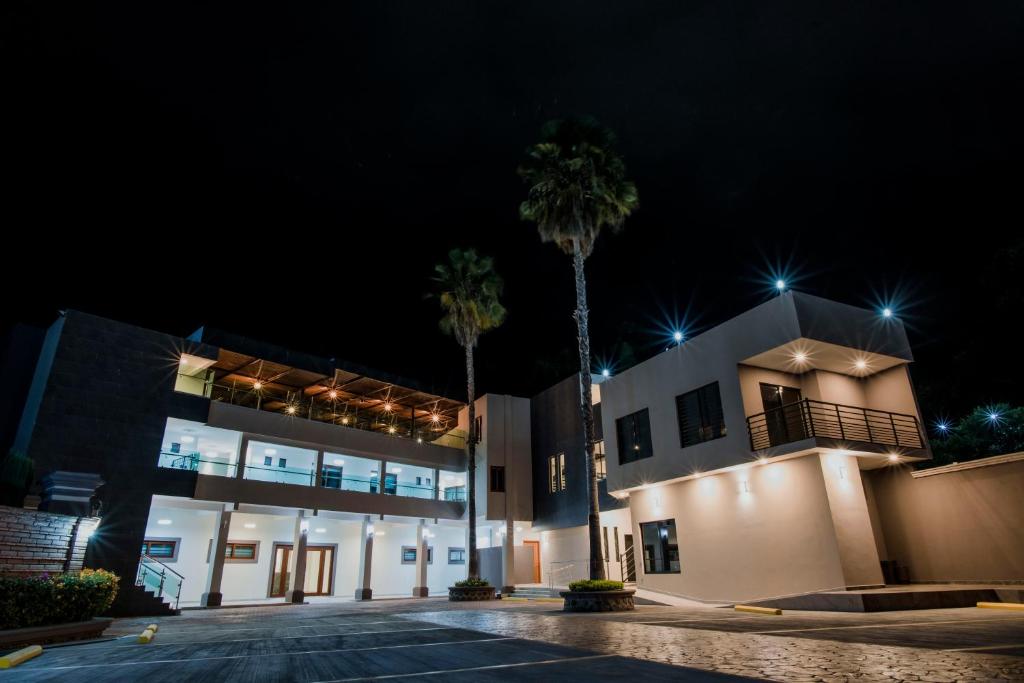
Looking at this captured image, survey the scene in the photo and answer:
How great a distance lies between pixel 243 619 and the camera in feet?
48.3

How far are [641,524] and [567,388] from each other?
922cm

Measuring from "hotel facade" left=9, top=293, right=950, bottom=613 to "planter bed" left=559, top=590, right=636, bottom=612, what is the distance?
309cm

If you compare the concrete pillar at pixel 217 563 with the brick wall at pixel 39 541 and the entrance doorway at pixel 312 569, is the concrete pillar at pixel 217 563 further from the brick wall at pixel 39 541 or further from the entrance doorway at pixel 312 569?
the brick wall at pixel 39 541

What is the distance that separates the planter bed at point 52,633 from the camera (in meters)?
8.47

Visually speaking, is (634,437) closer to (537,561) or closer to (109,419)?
(537,561)

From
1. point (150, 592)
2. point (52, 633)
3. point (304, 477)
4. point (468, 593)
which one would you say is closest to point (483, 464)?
point (468, 593)

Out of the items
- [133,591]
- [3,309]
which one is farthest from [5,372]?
[133,591]

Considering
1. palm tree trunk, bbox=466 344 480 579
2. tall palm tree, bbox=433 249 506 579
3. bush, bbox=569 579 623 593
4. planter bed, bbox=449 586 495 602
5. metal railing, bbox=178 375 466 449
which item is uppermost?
tall palm tree, bbox=433 249 506 579

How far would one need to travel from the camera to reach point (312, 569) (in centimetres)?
2631

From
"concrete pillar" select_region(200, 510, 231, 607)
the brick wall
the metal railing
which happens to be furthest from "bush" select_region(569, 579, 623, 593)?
the metal railing

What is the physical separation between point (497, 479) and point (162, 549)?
14311 mm

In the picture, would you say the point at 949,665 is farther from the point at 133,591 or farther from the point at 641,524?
the point at 133,591

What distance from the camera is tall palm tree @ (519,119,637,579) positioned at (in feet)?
59.4

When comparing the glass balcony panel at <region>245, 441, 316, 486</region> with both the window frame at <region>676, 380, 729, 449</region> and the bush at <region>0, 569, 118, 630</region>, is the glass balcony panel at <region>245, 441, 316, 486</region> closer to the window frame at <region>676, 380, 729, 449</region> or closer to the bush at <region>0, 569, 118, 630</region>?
the bush at <region>0, 569, 118, 630</region>
